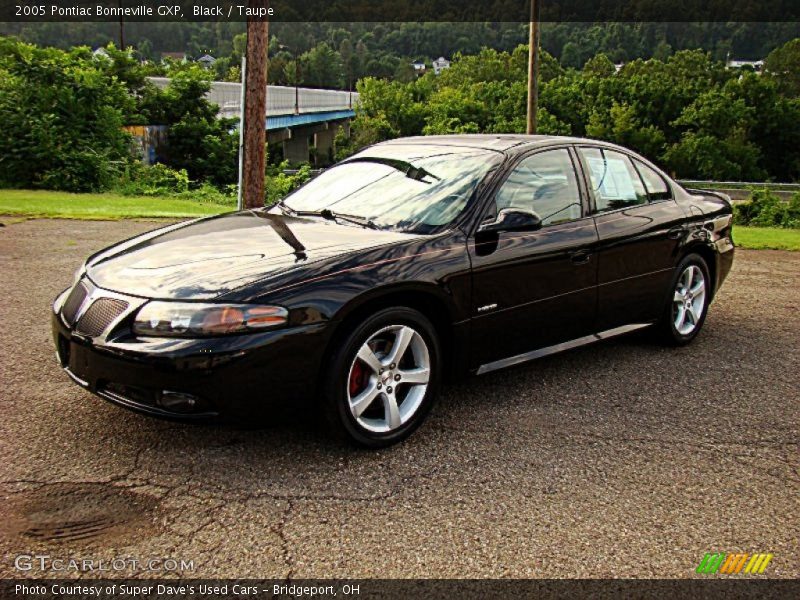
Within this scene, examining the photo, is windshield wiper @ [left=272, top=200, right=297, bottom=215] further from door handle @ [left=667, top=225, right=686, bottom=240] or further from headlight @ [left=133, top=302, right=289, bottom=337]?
door handle @ [left=667, top=225, right=686, bottom=240]

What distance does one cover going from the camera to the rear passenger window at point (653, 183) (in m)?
5.70

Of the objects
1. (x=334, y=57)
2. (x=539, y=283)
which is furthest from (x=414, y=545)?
(x=334, y=57)

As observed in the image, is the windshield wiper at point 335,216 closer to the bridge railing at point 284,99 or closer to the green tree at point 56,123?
the green tree at point 56,123

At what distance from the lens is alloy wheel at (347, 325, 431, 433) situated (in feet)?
12.7

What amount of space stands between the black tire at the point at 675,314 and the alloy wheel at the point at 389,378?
2.44 meters

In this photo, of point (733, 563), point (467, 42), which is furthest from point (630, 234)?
point (467, 42)

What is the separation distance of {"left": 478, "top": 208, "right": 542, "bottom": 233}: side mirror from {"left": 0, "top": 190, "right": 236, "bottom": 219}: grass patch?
413 inches

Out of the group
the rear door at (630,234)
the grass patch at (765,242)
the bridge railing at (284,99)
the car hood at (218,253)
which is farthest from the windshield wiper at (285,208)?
the bridge railing at (284,99)

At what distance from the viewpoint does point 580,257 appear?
16.0 ft

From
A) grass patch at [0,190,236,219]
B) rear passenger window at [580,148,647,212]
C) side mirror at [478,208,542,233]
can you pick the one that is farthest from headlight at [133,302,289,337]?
grass patch at [0,190,236,219]

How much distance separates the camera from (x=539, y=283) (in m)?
4.63

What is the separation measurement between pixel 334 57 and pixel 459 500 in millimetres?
113014

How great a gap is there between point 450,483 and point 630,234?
2.46 m

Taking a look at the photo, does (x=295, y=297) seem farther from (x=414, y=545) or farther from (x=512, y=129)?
(x=512, y=129)
